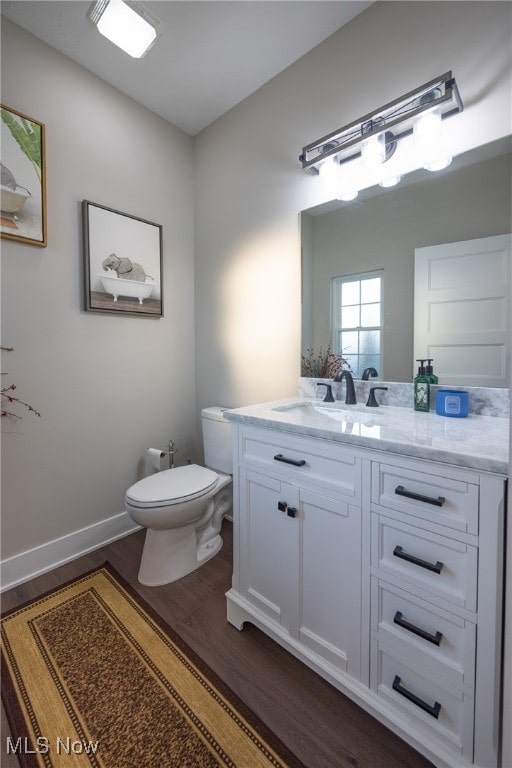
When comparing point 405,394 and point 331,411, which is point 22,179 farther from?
point 405,394

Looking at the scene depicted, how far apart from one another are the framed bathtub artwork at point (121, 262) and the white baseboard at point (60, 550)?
1307 mm

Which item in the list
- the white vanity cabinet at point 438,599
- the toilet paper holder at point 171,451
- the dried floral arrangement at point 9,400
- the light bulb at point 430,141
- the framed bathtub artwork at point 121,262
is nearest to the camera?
the white vanity cabinet at point 438,599

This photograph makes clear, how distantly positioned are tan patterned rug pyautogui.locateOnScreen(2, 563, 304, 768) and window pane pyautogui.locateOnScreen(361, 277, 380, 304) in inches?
65.7

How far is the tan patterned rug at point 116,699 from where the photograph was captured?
0.98 metres

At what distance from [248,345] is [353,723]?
174 cm

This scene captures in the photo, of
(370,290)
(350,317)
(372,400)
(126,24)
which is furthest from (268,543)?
(126,24)

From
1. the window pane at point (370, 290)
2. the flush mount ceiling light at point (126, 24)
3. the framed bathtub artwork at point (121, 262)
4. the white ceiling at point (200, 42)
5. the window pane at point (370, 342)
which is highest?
the white ceiling at point (200, 42)

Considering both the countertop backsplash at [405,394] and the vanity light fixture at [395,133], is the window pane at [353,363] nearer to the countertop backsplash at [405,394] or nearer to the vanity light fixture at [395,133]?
the countertop backsplash at [405,394]

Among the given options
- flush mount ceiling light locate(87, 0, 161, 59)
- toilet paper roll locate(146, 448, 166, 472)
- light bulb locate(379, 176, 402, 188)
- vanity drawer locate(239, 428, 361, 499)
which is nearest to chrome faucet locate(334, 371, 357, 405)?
vanity drawer locate(239, 428, 361, 499)

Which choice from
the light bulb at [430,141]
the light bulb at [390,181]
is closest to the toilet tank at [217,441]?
the light bulb at [390,181]

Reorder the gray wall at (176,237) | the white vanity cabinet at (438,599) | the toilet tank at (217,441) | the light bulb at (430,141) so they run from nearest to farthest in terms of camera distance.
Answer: the white vanity cabinet at (438,599) → the light bulb at (430,141) → the gray wall at (176,237) → the toilet tank at (217,441)

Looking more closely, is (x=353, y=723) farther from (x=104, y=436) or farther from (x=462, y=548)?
(x=104, y=436)

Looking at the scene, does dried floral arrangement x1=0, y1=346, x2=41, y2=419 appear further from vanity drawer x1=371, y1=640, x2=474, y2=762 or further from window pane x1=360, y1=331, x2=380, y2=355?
vanity drawer x1=371, y1=640, x2=474, y2=762

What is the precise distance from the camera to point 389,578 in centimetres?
97
